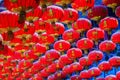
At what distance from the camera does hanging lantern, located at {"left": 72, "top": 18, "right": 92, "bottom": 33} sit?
6.48 m

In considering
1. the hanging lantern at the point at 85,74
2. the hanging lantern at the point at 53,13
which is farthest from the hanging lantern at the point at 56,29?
the hanging lantern at the point at 85,74

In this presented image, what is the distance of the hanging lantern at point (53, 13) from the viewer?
229 inches

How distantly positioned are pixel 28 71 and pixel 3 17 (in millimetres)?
6339

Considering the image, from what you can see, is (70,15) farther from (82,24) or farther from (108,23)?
(108,23)

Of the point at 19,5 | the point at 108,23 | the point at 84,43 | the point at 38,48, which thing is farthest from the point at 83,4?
the point at 38,48

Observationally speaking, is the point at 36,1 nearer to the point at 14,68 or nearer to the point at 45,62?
the point at 45,62

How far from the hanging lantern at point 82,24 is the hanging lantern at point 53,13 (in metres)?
0.66

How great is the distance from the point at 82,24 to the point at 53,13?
3.05 ft

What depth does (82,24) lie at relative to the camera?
6559 millimetres

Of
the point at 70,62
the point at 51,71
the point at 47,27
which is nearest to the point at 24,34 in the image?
the point at 47,27

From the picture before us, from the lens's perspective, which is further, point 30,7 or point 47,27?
point 47,27

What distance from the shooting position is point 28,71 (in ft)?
37.5

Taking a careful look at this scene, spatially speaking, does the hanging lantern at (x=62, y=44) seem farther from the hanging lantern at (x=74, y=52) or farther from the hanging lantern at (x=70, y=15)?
the hanging lantern at (x=70, y=15)

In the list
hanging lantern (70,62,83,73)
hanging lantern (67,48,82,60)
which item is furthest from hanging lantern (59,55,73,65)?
hanging lantern (67,48,82,60)
